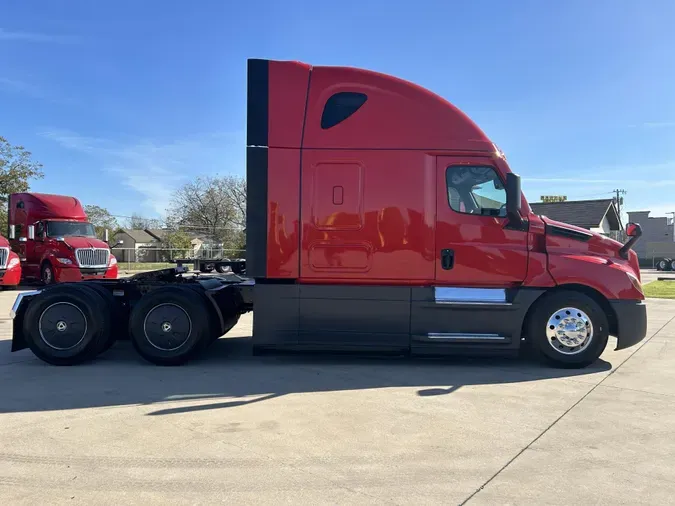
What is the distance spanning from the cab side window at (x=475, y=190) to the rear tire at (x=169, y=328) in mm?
3595

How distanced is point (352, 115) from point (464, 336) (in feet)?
10.3

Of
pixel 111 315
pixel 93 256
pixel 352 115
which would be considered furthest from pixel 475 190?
pixel 93 256

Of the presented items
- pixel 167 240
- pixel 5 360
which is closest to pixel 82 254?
pixel 5 360

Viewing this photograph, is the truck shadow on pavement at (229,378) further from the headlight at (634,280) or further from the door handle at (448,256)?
the door handle at (448,256)

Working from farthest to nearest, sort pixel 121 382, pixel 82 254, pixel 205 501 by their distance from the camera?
pixel 82 254 < pixel 121 382 < pixel 205 501

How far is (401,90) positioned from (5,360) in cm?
647

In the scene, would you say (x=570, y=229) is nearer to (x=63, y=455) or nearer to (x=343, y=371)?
(x=343, y=371)

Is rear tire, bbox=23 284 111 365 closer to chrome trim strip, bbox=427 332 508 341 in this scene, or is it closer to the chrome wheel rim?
chrome trim strip, bbox=427 332 508 341

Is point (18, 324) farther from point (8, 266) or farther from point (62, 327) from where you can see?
point (8, 266)

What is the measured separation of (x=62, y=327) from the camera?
264 inches

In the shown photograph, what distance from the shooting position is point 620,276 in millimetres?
6430

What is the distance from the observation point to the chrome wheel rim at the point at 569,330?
6.42 meters

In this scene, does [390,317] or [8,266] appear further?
[8,266]

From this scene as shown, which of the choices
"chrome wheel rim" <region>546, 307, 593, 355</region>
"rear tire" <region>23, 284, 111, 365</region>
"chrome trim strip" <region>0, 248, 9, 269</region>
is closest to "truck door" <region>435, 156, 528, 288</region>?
"chrome wheel rim" <region>546, 307, 593, 355</region>
